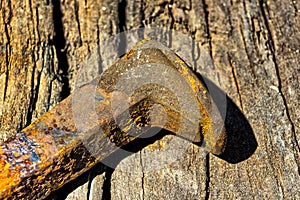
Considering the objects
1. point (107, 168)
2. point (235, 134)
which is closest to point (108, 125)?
point (107, 168)

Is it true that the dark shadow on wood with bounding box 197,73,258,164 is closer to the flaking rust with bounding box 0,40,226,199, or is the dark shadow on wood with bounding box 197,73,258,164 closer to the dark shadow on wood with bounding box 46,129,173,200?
the flaking rust with bounding box 0,40,226,199

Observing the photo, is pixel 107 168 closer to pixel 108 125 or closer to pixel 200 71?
pixel 108 125

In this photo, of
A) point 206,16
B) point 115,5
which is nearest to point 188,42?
point 206,16

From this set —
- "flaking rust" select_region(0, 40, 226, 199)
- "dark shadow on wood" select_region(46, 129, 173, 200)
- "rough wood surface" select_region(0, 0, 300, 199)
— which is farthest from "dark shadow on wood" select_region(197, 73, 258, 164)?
"dark shadow on wood" select_region(46, 129, 173, 200)

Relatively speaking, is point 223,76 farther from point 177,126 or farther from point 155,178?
point 155,178

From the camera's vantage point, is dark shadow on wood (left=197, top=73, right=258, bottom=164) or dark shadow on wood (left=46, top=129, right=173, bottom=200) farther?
dark shadow on wood (left=197, top=73, right=258, bottom=164)

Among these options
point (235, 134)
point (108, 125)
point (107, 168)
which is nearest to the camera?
point (108, 125)
